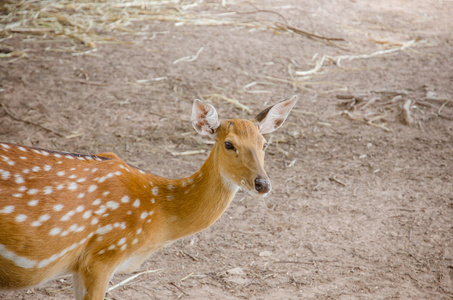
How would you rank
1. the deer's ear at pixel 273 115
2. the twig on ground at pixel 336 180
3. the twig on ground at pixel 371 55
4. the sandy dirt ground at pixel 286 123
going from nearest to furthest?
the deer's ear at pixel 273 115, the sandy dirt ground at pixel 286 123, the twig on ground at pixel 336 180, the twig on ground at pixel 371 55

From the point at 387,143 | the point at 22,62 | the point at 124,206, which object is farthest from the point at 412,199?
the point at 22,62

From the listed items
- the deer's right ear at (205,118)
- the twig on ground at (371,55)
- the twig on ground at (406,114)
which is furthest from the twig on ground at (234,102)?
the deer's right ear at (205,118)

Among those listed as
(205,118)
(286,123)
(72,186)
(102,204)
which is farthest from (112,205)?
(286,123)

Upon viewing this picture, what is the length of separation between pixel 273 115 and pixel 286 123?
116 inches

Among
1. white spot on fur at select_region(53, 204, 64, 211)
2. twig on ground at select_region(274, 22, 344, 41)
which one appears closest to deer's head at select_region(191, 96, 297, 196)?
white spot on fur at select_region(53, 204, 64, 211)

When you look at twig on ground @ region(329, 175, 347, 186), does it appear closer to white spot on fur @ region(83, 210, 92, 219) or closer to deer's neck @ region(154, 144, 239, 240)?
deer's neck @ region(154, 144, 239, 240)

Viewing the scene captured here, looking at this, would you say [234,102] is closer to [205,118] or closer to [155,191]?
[205,118]

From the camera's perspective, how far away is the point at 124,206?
10.3 ft

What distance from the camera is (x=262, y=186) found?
3.04m

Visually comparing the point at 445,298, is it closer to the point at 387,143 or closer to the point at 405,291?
the point at 405,291

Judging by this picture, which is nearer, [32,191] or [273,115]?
[32,191]

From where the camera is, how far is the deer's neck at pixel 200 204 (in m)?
3.38

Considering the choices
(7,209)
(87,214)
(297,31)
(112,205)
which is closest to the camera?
(7,209)

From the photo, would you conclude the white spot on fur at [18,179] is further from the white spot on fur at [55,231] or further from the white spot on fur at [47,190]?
the white spot on fur at [55,231]
